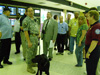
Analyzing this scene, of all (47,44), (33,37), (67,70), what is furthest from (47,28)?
(67,70)

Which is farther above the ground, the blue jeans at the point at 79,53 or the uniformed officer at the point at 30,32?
the uniformed officer at the point at 30,32

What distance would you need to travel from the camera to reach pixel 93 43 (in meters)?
1.67

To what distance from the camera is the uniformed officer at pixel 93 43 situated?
1.66 m

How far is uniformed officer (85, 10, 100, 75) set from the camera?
1.66 meters

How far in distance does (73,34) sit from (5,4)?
4180mm

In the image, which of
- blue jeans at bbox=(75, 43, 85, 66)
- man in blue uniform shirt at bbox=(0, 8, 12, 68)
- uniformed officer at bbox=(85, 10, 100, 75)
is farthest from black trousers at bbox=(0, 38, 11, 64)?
uniformed officer at bbox=(85, 10, 100, 75)

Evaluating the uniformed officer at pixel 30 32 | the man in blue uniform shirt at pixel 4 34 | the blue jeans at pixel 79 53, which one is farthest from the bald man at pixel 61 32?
the man in blue uniform shirt at pixel 4 34

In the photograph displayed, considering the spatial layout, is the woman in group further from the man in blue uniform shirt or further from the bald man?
the man in blue uniform shirt

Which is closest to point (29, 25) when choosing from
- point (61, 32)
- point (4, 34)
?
point (4, 34)

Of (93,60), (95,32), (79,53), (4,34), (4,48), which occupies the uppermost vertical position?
(95,32)

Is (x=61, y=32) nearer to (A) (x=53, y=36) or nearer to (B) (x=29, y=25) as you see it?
(A) (x=53, y=36)

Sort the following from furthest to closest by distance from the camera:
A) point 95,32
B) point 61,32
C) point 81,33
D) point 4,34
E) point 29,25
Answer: point 61,32, point 4,34, point 81,33, point 29,25, point 95,32

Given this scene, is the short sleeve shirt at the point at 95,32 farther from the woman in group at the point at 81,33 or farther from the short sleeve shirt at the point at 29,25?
the short sleeve shirt at the point at 29,25

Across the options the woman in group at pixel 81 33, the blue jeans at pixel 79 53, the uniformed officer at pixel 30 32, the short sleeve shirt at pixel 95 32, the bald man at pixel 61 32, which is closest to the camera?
the short sleeve shirt at pixel 95 32
